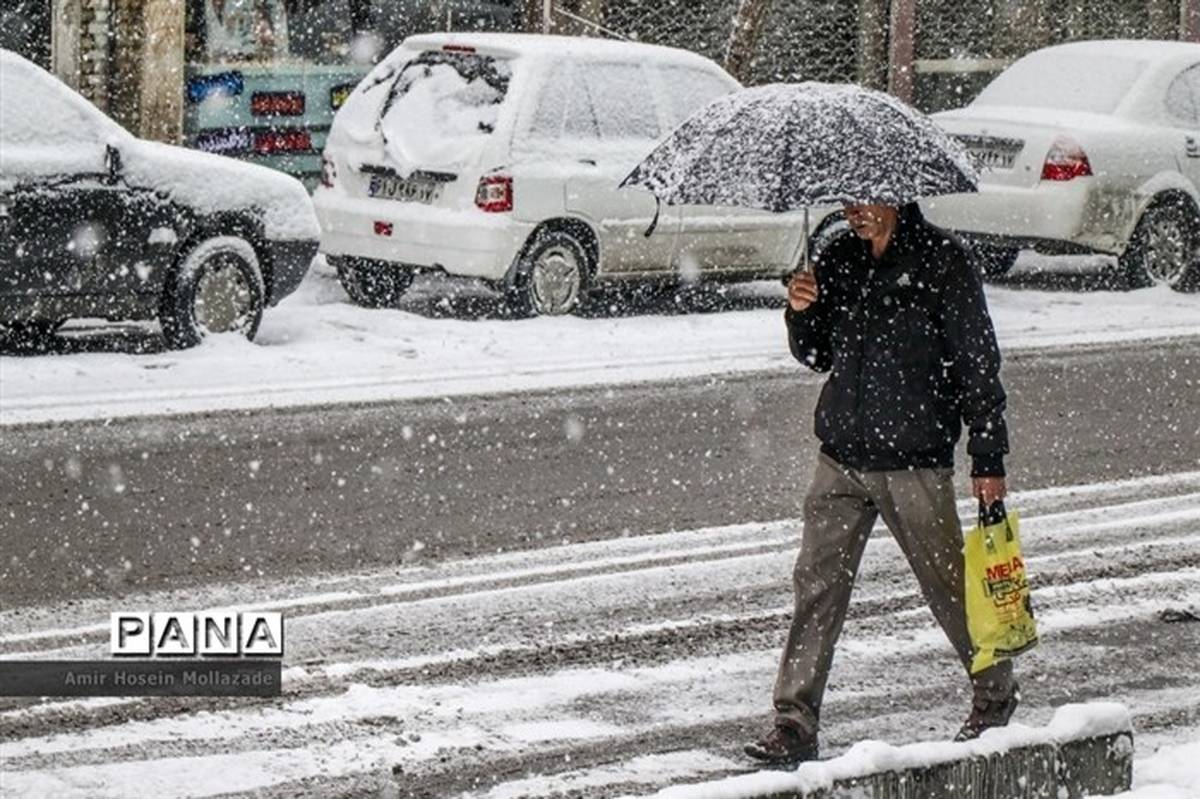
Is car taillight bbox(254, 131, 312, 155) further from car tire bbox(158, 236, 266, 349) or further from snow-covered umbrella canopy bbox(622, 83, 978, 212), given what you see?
snow-covered umbrella canopy bbox(622, 83, 978, 212)

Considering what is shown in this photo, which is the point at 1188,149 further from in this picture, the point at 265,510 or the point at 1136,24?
the point at 265,510

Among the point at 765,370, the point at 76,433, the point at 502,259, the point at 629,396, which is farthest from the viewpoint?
the point at 502,259

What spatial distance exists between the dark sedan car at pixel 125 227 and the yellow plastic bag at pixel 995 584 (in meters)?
8.58

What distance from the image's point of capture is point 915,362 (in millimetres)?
6918

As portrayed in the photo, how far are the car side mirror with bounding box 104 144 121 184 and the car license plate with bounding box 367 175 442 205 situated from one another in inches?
99.3

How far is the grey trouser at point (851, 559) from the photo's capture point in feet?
22.8

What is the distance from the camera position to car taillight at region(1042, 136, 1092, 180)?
1903cm

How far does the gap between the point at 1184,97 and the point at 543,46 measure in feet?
18.9

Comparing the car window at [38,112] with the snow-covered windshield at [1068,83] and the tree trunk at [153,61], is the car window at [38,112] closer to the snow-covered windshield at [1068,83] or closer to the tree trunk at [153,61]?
the tree trunk at [153,61]

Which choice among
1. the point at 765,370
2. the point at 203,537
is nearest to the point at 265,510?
the point at 203,537

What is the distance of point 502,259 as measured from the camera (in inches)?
651

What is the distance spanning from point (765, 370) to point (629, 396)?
1.42 meters

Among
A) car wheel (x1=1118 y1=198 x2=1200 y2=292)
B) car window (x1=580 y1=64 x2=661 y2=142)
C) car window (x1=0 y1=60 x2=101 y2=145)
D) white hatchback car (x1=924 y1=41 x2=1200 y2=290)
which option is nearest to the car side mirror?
car window (x1=0 y1=60 x2=101 y2=145)

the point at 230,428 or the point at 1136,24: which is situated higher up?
the point at 1136,24
